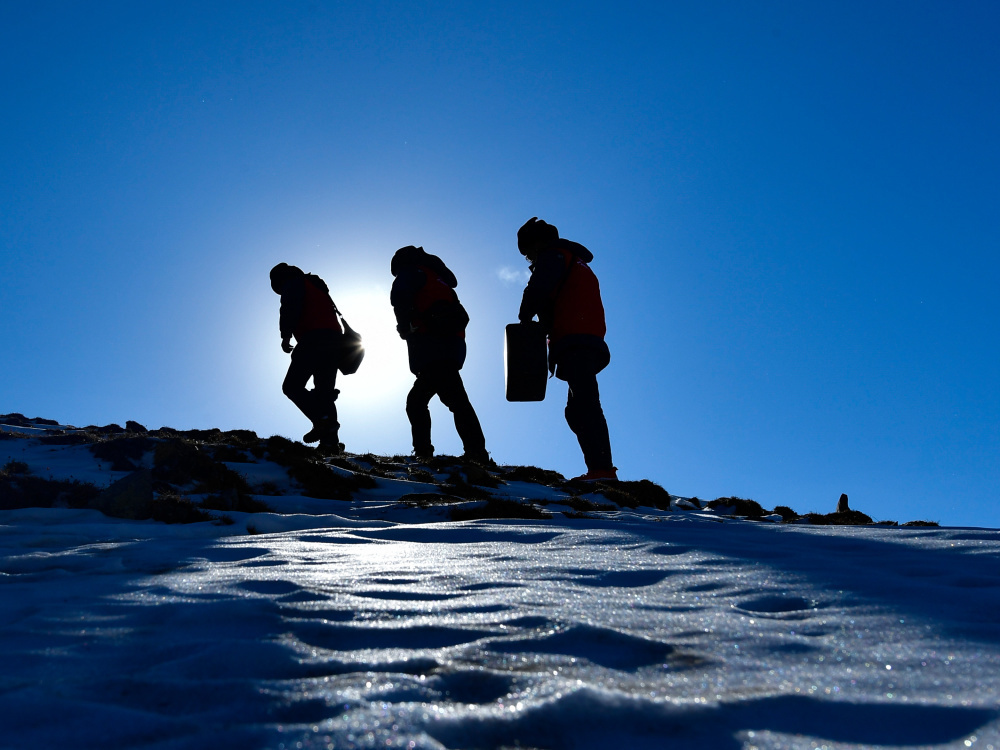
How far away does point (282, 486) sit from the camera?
588 centimetres

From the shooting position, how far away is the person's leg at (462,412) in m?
8.98

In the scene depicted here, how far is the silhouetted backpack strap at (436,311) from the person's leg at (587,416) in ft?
6.90

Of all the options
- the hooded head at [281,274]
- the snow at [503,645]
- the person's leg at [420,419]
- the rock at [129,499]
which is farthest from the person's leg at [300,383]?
the snow at [503,645]

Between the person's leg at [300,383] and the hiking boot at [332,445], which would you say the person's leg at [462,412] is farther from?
the person's leg at [300,383]

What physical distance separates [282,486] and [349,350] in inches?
177

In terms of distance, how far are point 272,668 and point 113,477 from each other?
17.1 ft

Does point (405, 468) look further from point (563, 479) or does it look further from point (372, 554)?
point (372, 554)

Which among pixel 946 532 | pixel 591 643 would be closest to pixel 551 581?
pixel 591 643

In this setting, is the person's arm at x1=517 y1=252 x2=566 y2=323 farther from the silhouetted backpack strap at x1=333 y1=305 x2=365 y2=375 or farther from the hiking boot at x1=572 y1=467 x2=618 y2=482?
the silhouetted backpack strap at x1=333 y1=305 x2=365 y2=375

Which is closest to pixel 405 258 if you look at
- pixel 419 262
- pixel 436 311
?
pixel 419 262

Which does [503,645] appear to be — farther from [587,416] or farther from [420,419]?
[420,419]

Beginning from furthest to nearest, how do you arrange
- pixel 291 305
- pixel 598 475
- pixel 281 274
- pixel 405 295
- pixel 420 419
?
pixel 281 274 → pixel 291 305 → pixel 420 419 → pixel 405 295 → pixel 598 475

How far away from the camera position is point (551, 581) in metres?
2.18

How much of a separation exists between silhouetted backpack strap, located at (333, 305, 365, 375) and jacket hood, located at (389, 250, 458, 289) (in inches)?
54.9
